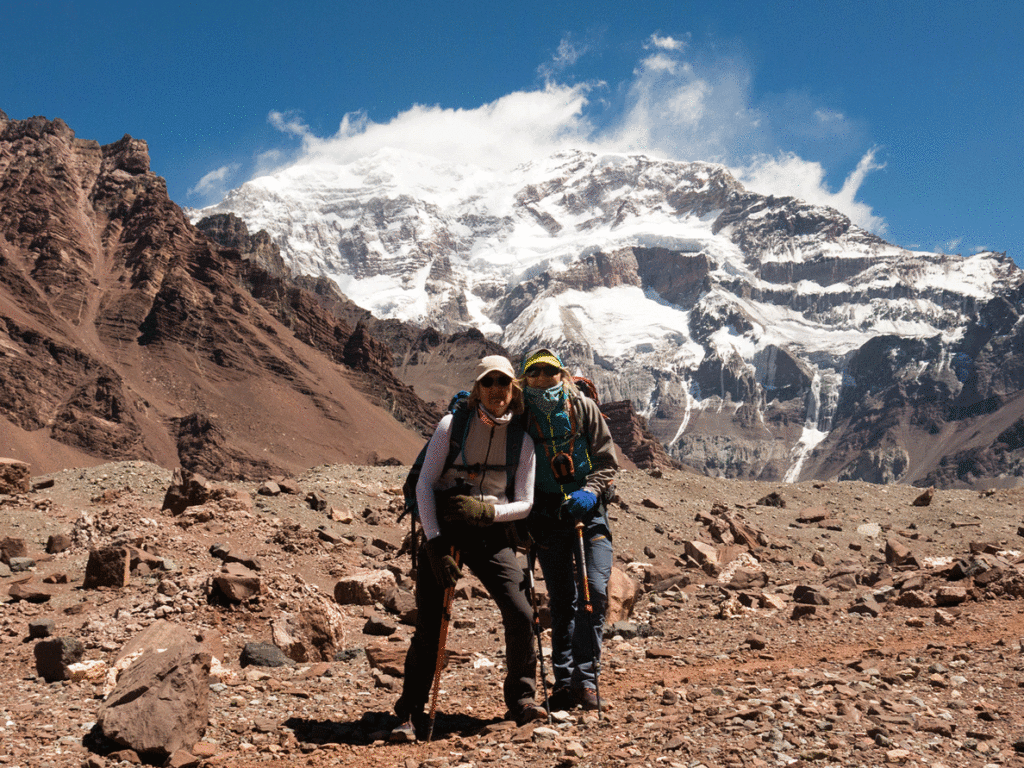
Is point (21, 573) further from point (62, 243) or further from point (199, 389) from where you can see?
point (62, 243)

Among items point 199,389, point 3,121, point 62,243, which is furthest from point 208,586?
point 3,121

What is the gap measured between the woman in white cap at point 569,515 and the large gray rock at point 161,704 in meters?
2.42

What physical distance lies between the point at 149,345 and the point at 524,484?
114 meters

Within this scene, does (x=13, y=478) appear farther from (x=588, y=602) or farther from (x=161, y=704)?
(x=588, y=602)

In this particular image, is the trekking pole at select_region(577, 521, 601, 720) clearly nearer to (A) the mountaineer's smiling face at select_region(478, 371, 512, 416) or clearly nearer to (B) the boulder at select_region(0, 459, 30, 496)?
(A) the mountaineer's smiling face at select_region(478, 371, 512, 416)

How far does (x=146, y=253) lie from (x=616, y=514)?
118121 mm

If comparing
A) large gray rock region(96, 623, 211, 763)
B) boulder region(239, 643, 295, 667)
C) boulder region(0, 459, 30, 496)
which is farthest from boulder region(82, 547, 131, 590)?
boulder region(0, 459, 30, 496)

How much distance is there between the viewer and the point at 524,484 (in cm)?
571

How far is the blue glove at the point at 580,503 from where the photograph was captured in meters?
6.16

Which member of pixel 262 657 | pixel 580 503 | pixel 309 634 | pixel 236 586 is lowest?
pixel 262 657

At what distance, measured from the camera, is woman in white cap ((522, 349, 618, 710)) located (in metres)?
6.05

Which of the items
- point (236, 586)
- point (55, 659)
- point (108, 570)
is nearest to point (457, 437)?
point (55, 659)

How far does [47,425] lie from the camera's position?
3398 inches

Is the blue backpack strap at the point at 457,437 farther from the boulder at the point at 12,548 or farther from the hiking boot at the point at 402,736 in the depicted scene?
the boulder at the point at 12,548
